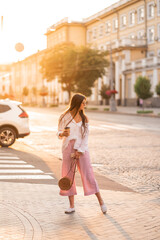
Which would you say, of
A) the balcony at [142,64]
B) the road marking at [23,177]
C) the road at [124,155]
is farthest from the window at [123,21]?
the road marking at [23,177]

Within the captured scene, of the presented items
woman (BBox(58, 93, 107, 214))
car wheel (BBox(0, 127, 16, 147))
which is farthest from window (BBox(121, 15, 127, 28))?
woman (BBox(58, 93, 107, 214))

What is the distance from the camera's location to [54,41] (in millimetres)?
84875

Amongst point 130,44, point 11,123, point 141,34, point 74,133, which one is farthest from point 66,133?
point 141,34

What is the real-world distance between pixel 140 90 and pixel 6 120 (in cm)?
3048

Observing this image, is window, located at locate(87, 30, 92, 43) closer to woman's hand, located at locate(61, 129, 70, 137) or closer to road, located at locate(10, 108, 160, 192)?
road, located at locate(10, 108, 160, 192)

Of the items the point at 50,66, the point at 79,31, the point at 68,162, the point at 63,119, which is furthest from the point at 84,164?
the point at 79,31

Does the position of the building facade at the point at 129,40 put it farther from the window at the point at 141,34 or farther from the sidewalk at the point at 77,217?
the sidewalk at the point at 77,217

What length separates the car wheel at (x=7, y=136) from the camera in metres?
15.3

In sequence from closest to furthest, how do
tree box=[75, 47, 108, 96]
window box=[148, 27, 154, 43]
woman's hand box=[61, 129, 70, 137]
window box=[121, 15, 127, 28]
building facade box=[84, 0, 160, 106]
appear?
woman's hand box=[61, 129, 70, 137] → tree box=[75, 47, 108, 96] → building facade box=[84, 0, 160, 106] → window box=[148, 27, 154, 43] → window box=[121, 15, 127, 28]

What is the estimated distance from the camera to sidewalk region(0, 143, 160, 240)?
17.4 feet

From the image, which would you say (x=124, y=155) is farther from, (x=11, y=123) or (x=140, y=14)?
(x=140, y=14)

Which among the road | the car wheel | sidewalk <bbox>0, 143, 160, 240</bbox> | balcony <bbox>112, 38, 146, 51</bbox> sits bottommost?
the road

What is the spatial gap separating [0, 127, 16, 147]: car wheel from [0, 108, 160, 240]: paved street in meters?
1.04

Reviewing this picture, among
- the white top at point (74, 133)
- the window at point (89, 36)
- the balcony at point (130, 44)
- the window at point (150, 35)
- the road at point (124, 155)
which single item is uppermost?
the window at point (89, 36)
